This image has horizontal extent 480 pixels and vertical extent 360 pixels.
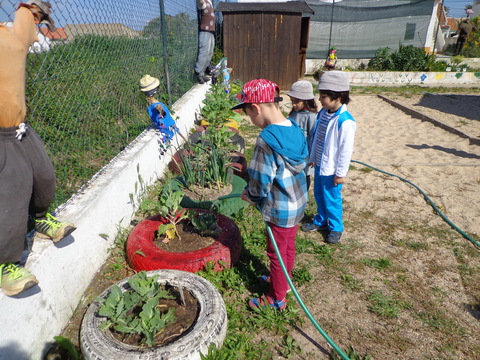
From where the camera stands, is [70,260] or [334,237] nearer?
[70,260]

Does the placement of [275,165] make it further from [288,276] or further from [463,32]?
[463,32]

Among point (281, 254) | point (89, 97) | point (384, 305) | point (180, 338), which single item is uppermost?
point (89, 97)

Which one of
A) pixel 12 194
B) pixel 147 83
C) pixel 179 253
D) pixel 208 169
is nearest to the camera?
pixel 12 194

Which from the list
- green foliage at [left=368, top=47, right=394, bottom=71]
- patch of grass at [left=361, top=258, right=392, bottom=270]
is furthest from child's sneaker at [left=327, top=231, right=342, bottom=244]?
green foliage at [left=368, top=47, right=394, bottom=71]

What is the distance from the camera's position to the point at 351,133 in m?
2.84

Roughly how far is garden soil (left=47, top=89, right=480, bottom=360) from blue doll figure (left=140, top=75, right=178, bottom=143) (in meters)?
2.05

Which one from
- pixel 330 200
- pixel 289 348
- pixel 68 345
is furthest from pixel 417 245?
pixel 68 345

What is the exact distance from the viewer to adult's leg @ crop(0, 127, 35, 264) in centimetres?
172

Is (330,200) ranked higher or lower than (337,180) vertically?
lower

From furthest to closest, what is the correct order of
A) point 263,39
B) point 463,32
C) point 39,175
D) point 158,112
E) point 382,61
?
point 463,32 → point 382,61 → point 263,39 → point 158,112 → point 39,175

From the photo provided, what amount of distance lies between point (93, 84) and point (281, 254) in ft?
9.29

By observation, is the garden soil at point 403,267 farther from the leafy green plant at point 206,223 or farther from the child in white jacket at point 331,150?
the leafy green plant at point 206,223

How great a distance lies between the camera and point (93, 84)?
147 inches

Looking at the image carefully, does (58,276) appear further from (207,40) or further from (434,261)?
(207,40)
